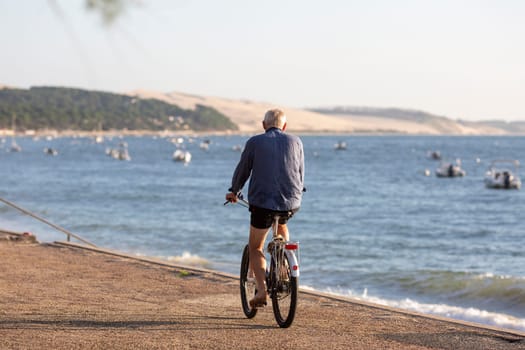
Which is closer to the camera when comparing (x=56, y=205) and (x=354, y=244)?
(x=354, y=244)

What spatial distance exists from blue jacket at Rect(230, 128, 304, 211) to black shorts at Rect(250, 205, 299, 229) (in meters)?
0.05

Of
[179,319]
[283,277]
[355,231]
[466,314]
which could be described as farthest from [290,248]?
[355,231]

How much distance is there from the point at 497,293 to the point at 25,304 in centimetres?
899

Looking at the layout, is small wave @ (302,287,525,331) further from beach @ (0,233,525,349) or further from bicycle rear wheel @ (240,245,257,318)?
bicycle rear wheel @ (240,245,257,318)

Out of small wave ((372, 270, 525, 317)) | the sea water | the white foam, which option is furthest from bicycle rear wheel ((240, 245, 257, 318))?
the white foam

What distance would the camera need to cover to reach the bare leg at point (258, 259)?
24.1 feet

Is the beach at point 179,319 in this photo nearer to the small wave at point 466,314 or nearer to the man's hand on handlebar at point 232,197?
the man's hand on handlebar at point 232,197

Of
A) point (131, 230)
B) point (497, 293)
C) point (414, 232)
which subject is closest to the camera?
point (497, 293)

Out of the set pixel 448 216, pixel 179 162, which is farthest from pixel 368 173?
pixel 448 216

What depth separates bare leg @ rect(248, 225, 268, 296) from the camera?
735 centimetres

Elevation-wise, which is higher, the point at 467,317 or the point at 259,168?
the point at 259,168

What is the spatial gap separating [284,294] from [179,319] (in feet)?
3.58

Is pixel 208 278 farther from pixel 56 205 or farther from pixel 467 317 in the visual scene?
pixel 56 205

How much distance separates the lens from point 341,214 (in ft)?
116
